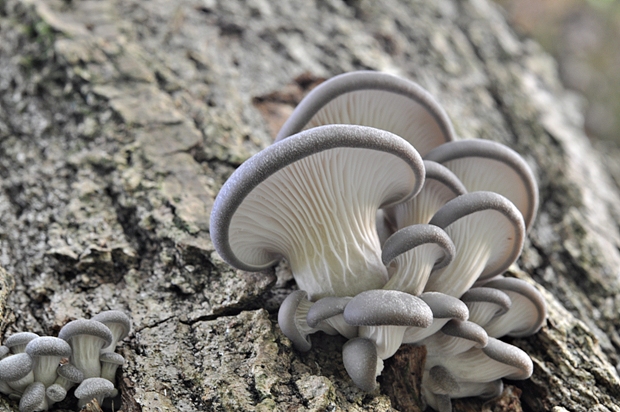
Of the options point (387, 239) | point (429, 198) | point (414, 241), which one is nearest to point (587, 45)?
point (429, 198)

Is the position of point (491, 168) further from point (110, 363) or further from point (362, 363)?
point (110, 363)

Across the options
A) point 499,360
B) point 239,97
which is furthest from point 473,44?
point 499,360

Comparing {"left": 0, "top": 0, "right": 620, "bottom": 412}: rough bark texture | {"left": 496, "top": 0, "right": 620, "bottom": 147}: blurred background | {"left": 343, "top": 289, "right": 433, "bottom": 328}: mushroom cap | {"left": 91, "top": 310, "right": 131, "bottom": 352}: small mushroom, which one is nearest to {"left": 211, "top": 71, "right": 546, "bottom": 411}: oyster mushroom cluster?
{"left": 343, "top": 289, "right": 433, "bottom": 328}: mushroom cap

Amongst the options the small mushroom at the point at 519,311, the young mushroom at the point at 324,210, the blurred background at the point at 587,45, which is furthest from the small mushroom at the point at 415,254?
the blurred background at the point at 587,45

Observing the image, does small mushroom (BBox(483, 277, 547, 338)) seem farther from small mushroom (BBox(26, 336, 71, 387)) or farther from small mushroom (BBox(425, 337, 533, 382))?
small mushroom (BBox(26, 336, 71, 387))

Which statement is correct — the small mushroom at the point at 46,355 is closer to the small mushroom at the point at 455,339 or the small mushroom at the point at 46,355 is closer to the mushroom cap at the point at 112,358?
the mushroom cap at the point at 112,358

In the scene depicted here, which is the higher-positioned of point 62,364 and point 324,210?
point 324,210

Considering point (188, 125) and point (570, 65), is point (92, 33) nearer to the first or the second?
point (188, 125)

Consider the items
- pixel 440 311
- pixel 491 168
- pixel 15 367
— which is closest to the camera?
pixel 15 367
